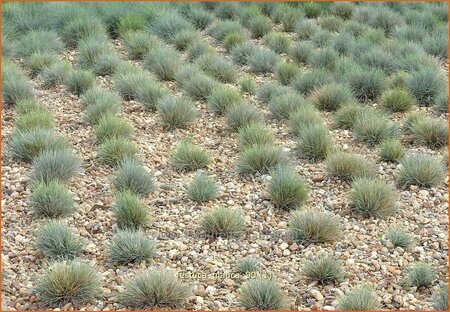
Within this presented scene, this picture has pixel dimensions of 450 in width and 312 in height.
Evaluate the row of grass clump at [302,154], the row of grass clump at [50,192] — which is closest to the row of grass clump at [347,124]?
the row of grass clump at [302,154]

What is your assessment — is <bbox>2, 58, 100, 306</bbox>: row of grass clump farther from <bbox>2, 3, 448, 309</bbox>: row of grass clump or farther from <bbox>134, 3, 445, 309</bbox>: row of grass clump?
<bbox>134, 3, 445, 309</bbox>: row of grass clump

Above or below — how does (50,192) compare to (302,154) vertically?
below

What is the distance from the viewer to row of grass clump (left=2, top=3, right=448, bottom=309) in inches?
251

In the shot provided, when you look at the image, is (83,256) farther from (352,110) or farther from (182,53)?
(182,53)

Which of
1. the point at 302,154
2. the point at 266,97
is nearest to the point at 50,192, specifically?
the point at 302,154

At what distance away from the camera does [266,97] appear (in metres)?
9.62

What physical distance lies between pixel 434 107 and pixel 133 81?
4.04 metres

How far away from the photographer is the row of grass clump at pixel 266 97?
6375mm

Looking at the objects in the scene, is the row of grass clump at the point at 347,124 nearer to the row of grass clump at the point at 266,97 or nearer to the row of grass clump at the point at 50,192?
the row of grass clump at the point at 266,97

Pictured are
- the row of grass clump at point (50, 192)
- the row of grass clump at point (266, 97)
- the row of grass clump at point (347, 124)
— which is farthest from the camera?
the row of grass clump at point (266, 97)

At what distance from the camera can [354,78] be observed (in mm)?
9844

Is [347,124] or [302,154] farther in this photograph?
[347,124]

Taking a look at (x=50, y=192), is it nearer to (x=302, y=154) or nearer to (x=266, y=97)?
(x=302, y=154)

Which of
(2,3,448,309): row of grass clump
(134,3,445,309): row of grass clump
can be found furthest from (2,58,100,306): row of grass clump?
(134,3,445,309): row of grass clump
